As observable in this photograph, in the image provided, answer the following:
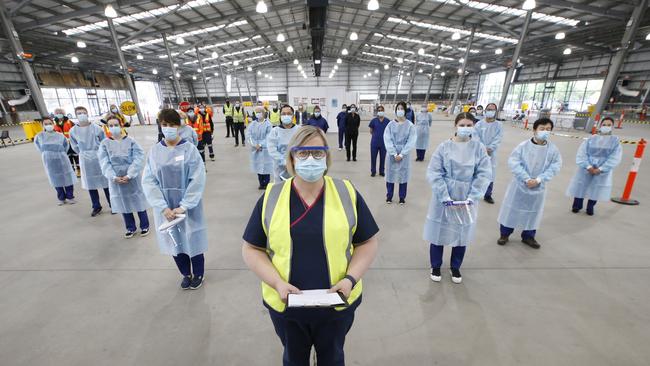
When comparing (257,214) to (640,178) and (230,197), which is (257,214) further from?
(640,178)

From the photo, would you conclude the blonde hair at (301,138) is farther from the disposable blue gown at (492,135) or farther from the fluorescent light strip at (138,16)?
the fluorescent light strip at (138,16)

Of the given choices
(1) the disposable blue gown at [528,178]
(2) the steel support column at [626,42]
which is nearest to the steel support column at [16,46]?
(1) the disposable blue gown at [528,178]

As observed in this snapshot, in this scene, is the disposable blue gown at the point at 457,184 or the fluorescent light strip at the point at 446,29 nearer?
the disposable blue gown at the point at 457,184

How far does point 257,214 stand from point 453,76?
45.3 m

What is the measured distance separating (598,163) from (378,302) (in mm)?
4280

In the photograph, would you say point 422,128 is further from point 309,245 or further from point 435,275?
point 309,245

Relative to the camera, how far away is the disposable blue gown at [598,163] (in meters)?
4.11

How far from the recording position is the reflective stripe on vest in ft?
3.83

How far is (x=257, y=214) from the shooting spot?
48.8 inches

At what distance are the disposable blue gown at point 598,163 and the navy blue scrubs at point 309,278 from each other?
4857 millimetres

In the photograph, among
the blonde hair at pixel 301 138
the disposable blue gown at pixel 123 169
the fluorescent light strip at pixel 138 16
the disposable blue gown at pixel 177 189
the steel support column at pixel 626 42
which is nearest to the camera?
the blonde hair at pixel 301 138

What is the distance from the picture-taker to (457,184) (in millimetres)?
2613

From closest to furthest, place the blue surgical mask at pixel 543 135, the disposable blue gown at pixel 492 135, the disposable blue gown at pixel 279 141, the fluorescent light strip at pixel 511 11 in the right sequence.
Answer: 1. the blue surgical mask at pixel 543 135
2. the disposable blue gown at pixel 279 141
3. the disposable blue gown at pixel 492 135
4. the fluorescent light strip at pixel 511 11

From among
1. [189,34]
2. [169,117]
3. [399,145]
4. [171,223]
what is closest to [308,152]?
[171,223]
